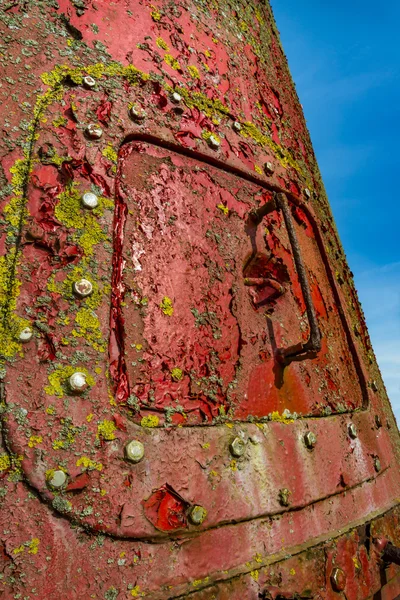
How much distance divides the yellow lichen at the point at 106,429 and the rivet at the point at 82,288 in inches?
12.8

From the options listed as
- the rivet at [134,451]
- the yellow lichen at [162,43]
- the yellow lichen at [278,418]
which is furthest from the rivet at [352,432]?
the yellow lichen at [162,43]

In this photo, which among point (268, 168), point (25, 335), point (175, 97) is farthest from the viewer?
point (268, 168)

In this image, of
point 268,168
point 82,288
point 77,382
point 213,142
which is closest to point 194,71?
point 213,142

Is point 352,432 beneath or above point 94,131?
beneath

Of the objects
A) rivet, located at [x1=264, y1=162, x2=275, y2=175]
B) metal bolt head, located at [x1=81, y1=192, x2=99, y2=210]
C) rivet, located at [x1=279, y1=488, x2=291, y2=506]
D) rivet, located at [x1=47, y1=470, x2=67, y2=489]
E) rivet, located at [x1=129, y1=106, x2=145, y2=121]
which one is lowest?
rivet, located at [x1=279, y1=488, x2=291, y2=506]

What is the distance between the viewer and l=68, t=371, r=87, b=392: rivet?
1173mm

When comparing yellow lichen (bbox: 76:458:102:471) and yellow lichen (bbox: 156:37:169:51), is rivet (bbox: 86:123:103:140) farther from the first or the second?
yellow lichen (bbox: 76:458:102:471)

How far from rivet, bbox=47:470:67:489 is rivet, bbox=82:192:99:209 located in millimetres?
694

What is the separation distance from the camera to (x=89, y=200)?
53.3 inches

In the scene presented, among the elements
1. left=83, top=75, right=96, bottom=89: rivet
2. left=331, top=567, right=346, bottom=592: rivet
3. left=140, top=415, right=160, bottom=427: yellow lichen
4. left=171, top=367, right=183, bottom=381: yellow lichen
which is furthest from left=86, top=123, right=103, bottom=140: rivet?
left=331, top=567, right=346, bottom=592: rivet

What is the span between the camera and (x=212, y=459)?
130 cm

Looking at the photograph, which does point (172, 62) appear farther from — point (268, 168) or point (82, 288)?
point (82, 288)

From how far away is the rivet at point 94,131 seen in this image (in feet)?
4.70

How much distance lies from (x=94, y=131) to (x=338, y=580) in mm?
1492
